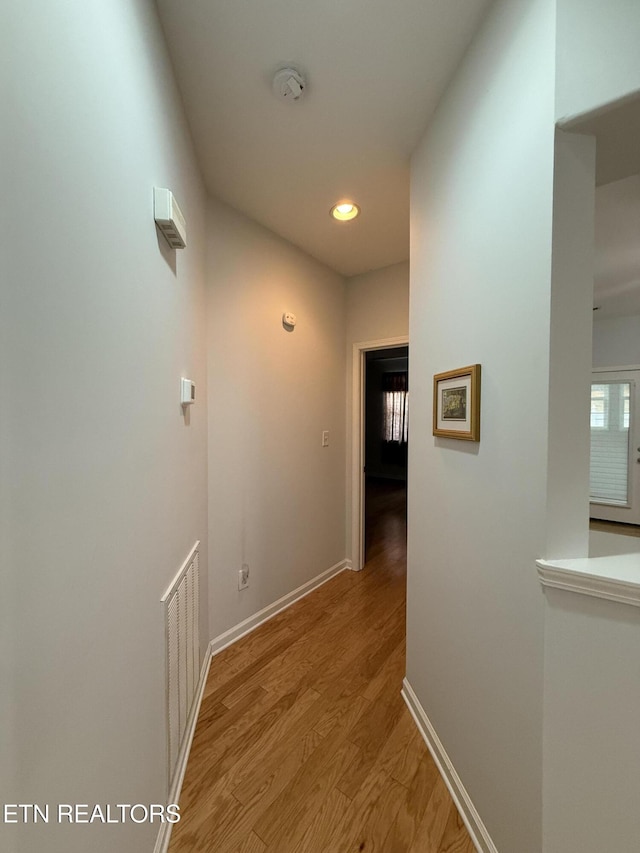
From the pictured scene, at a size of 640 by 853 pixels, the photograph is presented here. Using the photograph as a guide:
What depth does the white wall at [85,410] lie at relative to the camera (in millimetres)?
481

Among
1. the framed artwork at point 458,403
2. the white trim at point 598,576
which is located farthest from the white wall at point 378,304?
the white trim at point 598,576

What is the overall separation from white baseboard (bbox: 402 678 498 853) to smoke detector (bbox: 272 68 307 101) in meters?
2.63

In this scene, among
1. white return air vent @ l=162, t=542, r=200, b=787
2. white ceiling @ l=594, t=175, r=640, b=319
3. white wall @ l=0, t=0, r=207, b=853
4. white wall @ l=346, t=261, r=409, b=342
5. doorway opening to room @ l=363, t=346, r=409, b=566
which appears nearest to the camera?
white wall @ l=0, t=0, r=207, b=853

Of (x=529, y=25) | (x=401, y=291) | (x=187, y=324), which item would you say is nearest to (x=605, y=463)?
(x=401, y=291)

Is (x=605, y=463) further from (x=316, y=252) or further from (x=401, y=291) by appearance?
(x=316, y=252)

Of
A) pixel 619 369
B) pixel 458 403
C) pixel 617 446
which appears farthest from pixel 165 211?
pixel 617 446

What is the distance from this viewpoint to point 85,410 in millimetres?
646

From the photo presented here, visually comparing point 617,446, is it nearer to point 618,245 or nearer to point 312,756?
point 618,245

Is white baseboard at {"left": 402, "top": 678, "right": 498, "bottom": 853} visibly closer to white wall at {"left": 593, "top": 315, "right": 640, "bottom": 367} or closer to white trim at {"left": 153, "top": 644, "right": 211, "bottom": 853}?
white trim at {"left": 153, "top": 644, "right": 211, "bottom": 853}

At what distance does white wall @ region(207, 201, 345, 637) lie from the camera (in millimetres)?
1939

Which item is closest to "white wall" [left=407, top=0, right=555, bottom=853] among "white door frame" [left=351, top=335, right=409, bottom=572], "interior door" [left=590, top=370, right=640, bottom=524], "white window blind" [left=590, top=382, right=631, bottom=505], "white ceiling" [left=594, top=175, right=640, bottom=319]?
"white ceiling" [left=594, top=175, right=640, bottom=319]

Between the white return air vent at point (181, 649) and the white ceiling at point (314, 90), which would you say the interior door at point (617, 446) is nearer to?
the white ceiling at point (314, 90)

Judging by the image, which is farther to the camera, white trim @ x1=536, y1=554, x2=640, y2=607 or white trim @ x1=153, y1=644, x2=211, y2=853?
white trim @ x1=153, y1=644, x2=211, y2=853

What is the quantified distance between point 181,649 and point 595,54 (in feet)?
7.20
